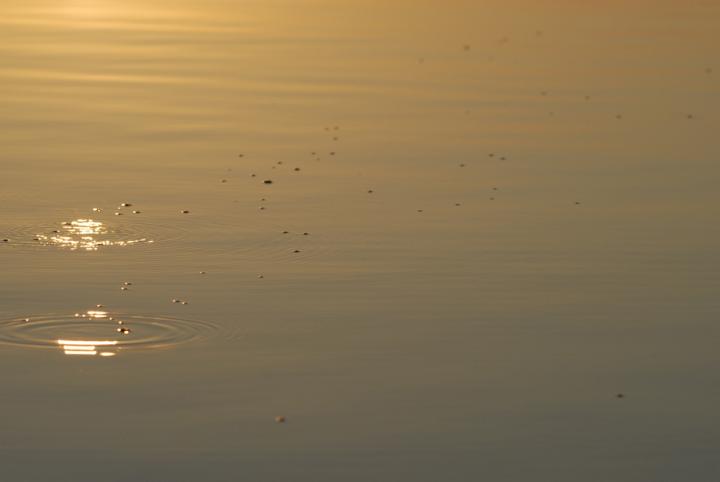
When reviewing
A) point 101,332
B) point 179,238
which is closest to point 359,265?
point 179,238

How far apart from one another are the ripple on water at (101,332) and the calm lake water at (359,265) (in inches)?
0.8

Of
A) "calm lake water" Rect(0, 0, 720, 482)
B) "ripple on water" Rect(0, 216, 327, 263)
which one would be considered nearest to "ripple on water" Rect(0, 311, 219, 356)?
"calm lake water" Rect(0, 0, 720, 482)

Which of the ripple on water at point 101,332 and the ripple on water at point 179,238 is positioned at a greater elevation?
the ripple on water at point 179,238

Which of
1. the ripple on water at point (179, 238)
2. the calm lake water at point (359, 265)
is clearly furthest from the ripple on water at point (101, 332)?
the ripple on water at point (179, 238)

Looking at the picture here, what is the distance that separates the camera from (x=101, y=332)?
950 cm

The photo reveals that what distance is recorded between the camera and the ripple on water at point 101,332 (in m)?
9.26

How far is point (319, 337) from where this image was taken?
9.45 m

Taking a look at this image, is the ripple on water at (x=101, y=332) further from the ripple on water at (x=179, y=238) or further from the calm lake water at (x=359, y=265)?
the ripple on water at (x=179, y=238)

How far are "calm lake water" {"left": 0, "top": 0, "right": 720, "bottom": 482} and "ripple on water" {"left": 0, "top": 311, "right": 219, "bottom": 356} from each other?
0.07 ft

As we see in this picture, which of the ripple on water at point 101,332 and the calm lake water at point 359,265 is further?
the ripple on water at point 101,332

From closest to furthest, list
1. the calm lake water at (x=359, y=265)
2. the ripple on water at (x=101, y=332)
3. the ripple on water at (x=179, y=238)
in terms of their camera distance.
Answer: the calm lake water at (x=359, y=265) → the ripple on water at (x=101, y=332) → the ripple on water at (x=179, y=238)

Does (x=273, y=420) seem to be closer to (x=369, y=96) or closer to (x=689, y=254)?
(x=689, y=254)

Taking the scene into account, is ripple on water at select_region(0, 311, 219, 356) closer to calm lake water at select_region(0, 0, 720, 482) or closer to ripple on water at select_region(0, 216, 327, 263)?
calm lake water at select_region(0, 0, 720, 482)

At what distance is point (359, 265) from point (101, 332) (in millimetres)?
2089
